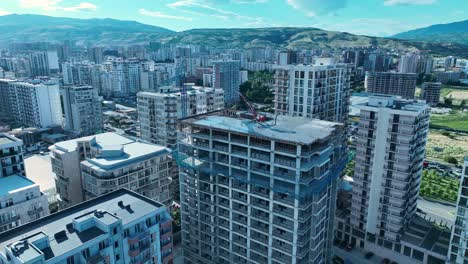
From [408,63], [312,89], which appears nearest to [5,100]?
[312,89]

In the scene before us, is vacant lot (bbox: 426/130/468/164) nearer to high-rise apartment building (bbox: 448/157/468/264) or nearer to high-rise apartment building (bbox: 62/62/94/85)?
high-rise apartment building (bbox: 448/157/468/264)

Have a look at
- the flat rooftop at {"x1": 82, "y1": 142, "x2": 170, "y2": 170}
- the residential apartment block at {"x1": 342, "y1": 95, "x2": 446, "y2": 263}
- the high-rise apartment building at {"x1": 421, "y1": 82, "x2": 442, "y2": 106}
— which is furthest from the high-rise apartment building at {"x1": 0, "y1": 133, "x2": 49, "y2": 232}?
the high-rise apartment building at {"x1": 421, "y1": 82, "x2": 442, "y2": 106}

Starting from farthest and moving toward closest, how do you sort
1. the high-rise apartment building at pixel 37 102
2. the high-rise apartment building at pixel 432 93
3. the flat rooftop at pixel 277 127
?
the high-rise apartment building at pixel 432 93 < the high-rise apartment building at pixel 37 102 < the flat rooftop at pixel 277 127

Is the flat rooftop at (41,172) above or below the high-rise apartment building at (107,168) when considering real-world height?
below

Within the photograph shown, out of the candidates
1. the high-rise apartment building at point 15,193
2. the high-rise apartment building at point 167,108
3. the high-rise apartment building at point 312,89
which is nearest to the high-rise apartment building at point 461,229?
the high-rise apartment building at point 312,89

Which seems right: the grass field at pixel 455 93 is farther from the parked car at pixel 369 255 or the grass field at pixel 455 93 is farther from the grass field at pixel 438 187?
the parked car at pixel 369 255

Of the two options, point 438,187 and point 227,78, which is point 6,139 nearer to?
point 438,187
